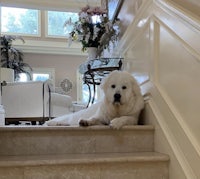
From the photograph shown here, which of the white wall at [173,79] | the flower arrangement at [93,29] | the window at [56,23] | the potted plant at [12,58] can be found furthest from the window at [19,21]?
the white wall at [173,79]

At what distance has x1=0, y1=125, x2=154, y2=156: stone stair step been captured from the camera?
1.91 m

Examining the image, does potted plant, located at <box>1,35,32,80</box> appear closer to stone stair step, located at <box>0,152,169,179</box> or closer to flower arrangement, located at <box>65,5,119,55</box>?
flower arrangement, located at <box>65,5,119,55</box>

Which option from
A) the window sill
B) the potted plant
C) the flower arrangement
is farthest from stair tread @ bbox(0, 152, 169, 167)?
the window sill

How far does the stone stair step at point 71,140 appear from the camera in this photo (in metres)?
1.91

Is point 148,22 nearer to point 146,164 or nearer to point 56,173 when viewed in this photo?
point 146,164

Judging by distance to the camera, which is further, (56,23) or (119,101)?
(56,23)

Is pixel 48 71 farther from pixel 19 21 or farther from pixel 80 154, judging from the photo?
pixel 80 154

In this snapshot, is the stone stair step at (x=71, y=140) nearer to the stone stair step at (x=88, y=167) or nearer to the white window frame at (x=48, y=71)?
the stone stair step at (x=88, y=167)

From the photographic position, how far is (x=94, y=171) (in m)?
1.71

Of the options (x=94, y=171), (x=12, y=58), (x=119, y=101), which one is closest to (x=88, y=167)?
(x=94, y=171)

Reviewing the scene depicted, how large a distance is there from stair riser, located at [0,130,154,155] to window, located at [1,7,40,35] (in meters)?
8.86

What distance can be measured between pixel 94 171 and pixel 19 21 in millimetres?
9413

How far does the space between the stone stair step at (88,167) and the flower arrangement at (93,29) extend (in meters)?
1.87

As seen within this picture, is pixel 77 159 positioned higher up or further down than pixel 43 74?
further down
